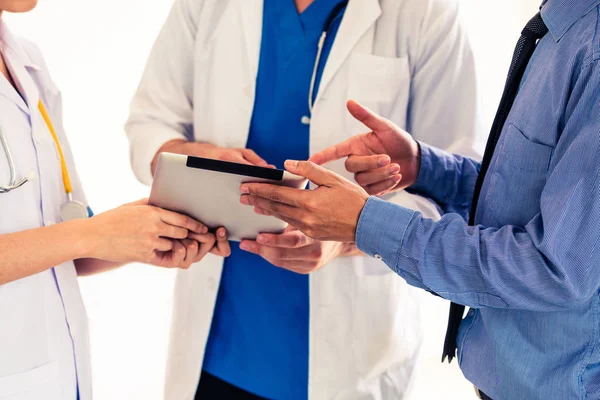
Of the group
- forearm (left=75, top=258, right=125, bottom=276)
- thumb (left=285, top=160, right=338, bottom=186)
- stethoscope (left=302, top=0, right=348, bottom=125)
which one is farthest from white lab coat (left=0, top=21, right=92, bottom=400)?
stethoscope (left=302, top=0, right=348, bottom=125)

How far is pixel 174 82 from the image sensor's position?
164cm

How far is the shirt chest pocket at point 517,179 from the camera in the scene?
1023 millimetres

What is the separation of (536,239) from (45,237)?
2.58 ft

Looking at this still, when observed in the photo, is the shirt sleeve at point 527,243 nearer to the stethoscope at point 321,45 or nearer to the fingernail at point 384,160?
the fingernail at point 384,160

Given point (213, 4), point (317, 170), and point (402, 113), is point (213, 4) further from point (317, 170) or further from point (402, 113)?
point (317, 170)

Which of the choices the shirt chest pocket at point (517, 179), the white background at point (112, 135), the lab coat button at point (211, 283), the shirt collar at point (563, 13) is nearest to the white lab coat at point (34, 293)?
the lab coat button at point (211, 283)

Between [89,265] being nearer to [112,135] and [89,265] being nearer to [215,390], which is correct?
[215,390]

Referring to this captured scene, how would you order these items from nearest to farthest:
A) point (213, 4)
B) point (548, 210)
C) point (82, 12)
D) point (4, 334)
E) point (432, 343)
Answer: point (548, 210), point (4, 334), point (213, 4), point (82, 12), point (432, 343)

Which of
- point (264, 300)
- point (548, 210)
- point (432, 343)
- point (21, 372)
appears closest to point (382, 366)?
point (264, 300)

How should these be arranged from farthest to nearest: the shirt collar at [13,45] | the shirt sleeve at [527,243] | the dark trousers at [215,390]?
the dark trousers at [215,390], the shirt collar at [13,45], the shirt sleeve at [527,243]

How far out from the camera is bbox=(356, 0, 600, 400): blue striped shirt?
0.92 metres

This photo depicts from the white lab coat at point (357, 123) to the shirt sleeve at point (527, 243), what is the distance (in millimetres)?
401

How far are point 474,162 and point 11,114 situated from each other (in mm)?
958

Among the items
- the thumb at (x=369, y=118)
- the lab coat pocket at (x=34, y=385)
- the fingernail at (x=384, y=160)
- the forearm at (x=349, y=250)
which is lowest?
the lab coat pocket at (x=34, y=385)
